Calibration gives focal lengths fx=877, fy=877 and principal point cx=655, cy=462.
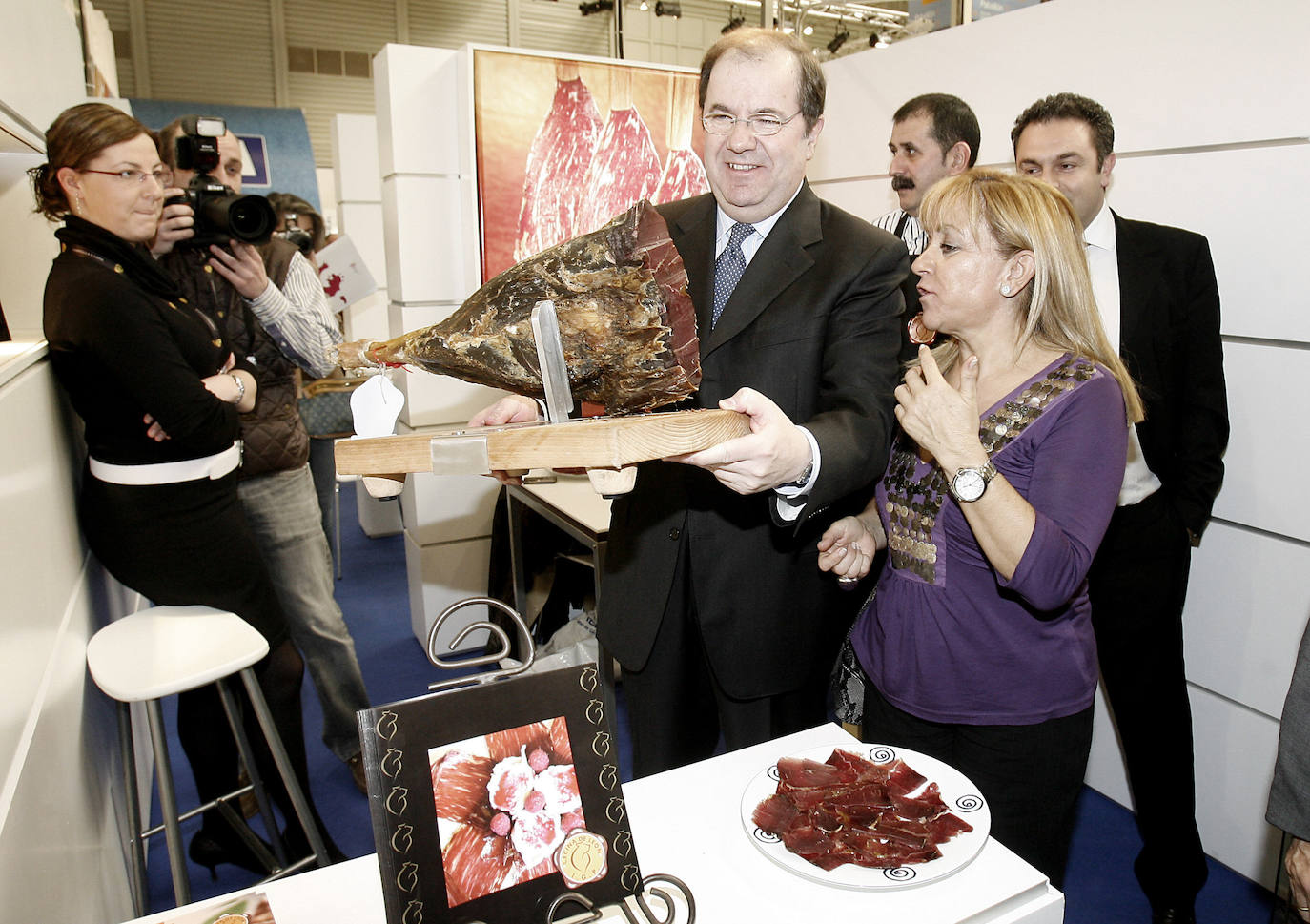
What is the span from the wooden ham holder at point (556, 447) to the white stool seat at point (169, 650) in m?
1.01

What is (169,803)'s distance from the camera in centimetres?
184

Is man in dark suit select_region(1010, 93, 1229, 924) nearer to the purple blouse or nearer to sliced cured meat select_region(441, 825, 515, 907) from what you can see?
the purple blouse

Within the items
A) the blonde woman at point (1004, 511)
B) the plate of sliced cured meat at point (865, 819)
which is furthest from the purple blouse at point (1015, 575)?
the plate of sliced cured meat at point (865, 819)

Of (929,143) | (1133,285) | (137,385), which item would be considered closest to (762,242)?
(1133,285)

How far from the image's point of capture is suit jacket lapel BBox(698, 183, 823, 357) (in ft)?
4.75

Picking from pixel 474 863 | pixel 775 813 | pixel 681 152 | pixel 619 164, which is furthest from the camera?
pixel 681 152

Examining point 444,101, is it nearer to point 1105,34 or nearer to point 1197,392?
point 1105,34

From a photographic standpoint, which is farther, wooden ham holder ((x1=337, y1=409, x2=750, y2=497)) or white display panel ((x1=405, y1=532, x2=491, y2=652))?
white display panel ((x1=405, y1=532, x2=491, y2=652))

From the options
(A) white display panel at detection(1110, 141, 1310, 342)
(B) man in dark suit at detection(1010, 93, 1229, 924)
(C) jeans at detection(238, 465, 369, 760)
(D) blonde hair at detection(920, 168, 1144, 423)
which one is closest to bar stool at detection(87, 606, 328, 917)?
(C) jeans at detection(238, 465, 369, 760)

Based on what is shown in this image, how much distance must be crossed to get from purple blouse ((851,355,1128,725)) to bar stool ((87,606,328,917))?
4.36 feet

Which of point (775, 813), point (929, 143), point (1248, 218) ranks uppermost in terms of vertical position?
point (929, 143)

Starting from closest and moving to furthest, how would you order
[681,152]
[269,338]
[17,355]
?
1. [17,355]
2. [269,338]
3. [681,152]

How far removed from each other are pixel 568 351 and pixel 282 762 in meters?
1.49

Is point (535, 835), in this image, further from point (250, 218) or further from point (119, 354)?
point (250, 218)
